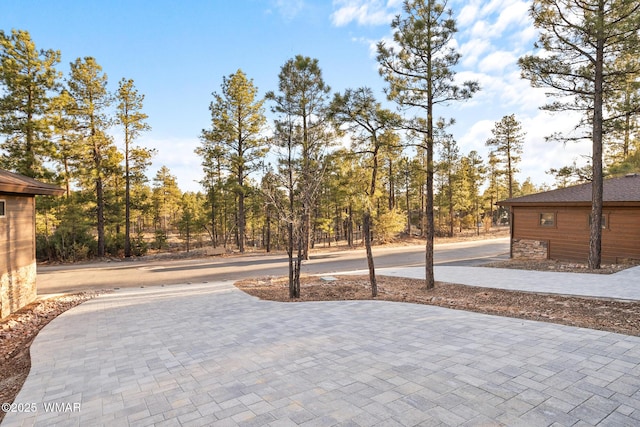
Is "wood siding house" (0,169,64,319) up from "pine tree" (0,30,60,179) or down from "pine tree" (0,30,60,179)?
down

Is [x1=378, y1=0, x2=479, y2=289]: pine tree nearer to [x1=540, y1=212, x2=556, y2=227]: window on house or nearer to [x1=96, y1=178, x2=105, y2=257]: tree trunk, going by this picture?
[x1=540, y1=212, x2=556, y2=227]: window on house

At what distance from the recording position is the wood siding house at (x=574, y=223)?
12.0 m

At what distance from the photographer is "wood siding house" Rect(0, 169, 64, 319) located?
6.73m

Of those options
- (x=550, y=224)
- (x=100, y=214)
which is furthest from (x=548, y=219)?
(x=100, y=214)

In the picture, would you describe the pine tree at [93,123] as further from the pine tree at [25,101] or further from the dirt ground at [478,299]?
the dirt ground at [478,299]

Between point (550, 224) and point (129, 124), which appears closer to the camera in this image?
point (550, 224)

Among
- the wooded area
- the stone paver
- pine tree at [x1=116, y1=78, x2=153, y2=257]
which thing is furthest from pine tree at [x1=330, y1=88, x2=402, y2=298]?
pine tree at [x1=116, y1=78, x2=153, y2=257]

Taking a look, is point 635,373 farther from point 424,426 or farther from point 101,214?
point 101,214

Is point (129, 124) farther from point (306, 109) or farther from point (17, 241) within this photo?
point (17, 241)

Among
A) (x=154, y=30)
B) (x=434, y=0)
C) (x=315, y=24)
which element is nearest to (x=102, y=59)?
(x=154, y=30)

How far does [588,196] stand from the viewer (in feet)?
43.4

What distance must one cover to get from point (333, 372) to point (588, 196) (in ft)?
48.1

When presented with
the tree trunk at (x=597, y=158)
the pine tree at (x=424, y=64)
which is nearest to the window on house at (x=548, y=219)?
the tree trunk at (x=597, y=158)

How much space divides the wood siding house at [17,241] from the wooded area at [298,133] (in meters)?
5.19
